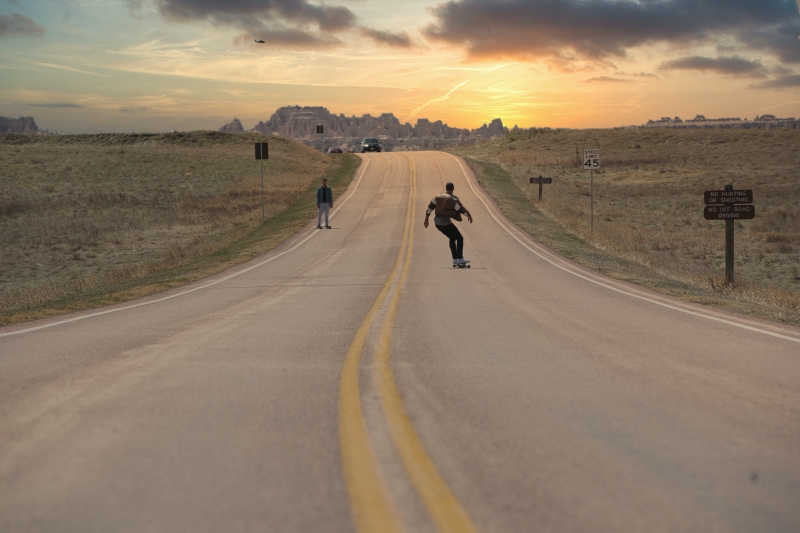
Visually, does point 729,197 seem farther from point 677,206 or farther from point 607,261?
point 677,206

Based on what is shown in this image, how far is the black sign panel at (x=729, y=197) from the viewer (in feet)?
47.2

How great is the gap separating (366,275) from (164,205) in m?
28.9

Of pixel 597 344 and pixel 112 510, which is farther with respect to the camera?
pixel 597 344

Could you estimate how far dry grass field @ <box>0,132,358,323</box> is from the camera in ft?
66.4

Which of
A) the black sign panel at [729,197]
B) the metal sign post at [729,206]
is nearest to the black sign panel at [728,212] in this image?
the metal sign post at [729,206]

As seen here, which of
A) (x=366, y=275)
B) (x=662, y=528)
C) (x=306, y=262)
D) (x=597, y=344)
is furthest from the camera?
(x=306, y=262)

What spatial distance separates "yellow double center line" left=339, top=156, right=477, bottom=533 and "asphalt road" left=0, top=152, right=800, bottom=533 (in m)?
0.02

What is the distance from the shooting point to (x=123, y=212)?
37594 millimetres

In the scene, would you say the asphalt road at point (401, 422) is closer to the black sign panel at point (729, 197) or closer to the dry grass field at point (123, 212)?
the dry grass field at point (123, 212)

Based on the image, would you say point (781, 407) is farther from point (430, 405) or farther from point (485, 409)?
point (430, 405)

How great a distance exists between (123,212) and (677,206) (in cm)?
3141

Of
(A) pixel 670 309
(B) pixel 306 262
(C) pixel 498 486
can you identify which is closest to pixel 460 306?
(A) pixel 670 309

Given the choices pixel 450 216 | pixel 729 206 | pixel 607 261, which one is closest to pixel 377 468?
pixel 450 216

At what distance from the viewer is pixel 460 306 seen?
1011 cm
